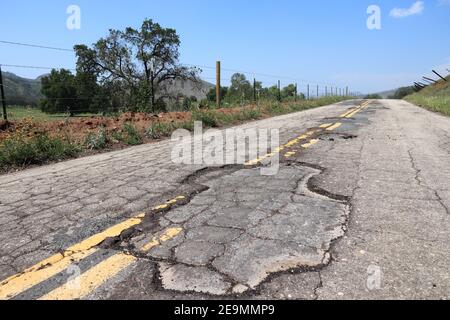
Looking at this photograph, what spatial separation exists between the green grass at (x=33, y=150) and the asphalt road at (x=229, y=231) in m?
0.67

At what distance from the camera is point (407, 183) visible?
4.57 m

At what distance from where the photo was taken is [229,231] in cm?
316

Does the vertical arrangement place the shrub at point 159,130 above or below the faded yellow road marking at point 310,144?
above

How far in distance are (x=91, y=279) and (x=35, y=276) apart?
40 centimetres

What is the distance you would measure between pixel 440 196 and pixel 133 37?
38380 mm

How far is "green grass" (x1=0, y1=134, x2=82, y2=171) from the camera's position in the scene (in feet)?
20.7

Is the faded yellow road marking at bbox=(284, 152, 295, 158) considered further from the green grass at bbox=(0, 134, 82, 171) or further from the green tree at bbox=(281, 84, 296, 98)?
the green tree at bbox=(281, 84, 296, 98)

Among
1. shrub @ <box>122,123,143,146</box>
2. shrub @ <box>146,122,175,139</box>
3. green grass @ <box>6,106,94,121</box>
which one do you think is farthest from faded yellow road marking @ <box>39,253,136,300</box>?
green grass @ <box>6,106,94,121</box>

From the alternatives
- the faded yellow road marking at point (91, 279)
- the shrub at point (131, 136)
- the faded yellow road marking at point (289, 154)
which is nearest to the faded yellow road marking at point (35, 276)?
the faded yellow road marking at point (91, 279)

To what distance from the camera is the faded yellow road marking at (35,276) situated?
2.31m

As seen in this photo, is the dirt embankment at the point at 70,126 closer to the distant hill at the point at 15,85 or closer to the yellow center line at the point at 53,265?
the distant hill at the point at 15,85

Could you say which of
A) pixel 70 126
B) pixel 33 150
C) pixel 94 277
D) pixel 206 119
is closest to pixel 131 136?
pixel 70 126

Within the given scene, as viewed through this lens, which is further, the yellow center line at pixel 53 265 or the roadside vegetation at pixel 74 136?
the roadside vegetation at pixel 74 136

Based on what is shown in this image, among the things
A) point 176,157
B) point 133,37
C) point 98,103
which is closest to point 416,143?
point 176,157
